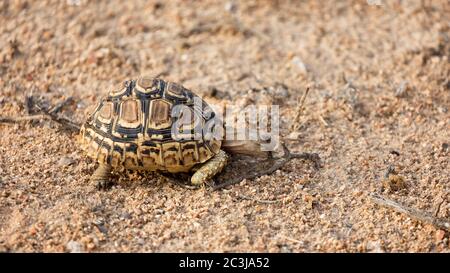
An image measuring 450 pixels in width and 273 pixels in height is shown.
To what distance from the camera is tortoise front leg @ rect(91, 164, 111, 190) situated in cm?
436

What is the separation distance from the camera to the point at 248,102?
550cm

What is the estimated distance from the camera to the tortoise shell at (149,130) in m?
4.30

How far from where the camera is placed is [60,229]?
3.90m

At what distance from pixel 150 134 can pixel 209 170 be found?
51 centimetres

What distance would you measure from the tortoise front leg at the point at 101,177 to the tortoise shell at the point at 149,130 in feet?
0.24

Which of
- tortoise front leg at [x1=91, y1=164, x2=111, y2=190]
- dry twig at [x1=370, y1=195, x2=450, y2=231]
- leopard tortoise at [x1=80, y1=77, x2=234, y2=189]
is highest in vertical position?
leopard tortoise at [x1=80, y1=77, x2=234, y2=189]

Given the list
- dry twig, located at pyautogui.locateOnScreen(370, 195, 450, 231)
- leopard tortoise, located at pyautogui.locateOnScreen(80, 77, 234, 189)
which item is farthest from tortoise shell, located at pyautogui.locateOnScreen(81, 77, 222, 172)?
dry twig, located at pyautogui.locateOnScreen(370, 195, 450, 231)

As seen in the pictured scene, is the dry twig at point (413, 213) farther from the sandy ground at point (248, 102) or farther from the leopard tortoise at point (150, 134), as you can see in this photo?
the leopard tortoise at point (150, 134)

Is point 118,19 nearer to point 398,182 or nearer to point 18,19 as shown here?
point 18,19

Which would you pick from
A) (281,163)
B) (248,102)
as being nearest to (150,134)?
(281,163)

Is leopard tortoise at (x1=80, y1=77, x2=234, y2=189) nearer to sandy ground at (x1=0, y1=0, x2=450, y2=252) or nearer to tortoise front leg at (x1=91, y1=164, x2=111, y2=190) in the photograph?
tortoise front leg at (x1=91, y1=164, x2=111, y2=190)

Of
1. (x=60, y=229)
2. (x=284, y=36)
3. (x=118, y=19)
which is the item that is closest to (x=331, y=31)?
(x=284, y=36)

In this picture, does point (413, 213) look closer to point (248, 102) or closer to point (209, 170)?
point (209, 170)

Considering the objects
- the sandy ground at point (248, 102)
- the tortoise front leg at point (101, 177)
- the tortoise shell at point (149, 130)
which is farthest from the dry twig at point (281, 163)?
the tortoise front leg at point (101, 177)
